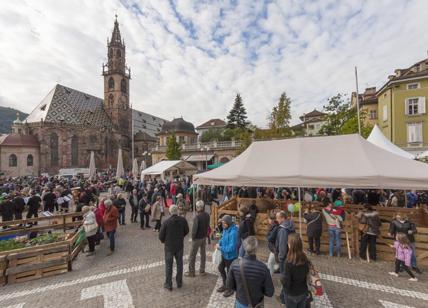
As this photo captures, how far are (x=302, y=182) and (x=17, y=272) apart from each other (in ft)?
25.9

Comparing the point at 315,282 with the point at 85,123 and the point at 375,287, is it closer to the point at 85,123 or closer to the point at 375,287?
the point at 375,287

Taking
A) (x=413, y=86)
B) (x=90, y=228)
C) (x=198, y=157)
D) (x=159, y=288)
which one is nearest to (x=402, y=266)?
(x=159, y=288)

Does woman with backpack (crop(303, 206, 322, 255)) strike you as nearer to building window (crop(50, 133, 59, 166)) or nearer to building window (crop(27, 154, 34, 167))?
building window (crop(50, 133, 59, 166))

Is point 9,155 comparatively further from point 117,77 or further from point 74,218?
point 74,218

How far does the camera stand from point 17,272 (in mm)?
5859

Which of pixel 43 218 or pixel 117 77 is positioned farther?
pixel 117 77

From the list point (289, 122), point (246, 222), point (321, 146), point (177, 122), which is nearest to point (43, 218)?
point (246, 222)

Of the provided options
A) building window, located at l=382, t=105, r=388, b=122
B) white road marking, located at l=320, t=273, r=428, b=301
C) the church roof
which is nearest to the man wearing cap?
white road marking, located at l=320, t=273, r=428, b=301

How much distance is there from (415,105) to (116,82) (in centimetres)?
6054

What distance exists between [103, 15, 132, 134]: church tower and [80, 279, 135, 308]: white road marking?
58.6 m

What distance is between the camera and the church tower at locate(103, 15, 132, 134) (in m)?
59.4

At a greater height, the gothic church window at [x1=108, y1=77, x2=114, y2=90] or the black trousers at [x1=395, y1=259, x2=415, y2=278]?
the gothic church window at [x1=108, y1=77, x2=114, y2=90]

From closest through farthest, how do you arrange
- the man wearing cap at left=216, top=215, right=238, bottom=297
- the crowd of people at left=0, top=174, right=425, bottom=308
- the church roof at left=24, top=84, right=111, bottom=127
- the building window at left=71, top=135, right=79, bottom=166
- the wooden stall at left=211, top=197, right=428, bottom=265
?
the crowd of people at left=0, top=174, right=425, bottom=308 < the man wearing cap at left=216, top=215, right=238, bottom=297 < the wooden stall at left=211, top=197, right=428, bottom=265 < the church roof at left=24, top=84, right=111, bottom=127 < the building window at left=71, top=135, right=79, bottom=166

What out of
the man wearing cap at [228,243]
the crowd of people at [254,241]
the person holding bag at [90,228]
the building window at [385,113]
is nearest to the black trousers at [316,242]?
the crowd of people at [254,241]
